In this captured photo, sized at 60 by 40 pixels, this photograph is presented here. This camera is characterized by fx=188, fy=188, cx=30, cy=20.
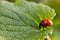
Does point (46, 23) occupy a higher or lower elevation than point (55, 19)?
higher

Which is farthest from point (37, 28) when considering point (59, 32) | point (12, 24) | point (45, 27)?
point (59, 32)

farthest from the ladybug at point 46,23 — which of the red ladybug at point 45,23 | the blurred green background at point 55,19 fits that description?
the blurred green background at point 55,19

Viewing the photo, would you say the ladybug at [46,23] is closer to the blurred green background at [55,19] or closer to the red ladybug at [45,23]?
the red ladybug at [45,23]

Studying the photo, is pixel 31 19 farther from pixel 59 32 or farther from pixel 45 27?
pixel 59 32

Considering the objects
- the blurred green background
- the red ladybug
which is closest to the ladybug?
the red ladybug

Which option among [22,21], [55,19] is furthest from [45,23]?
[55,19]

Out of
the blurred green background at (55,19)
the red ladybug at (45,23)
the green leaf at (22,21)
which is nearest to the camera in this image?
the green leaf at (22,21)

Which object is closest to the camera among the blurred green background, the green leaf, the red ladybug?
the green leaf

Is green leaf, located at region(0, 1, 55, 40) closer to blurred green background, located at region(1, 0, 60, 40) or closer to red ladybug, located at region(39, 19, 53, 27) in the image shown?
red ladybug, located at region(39, 19, 53, 27)

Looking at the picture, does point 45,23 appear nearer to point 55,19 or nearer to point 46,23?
point 46,23
